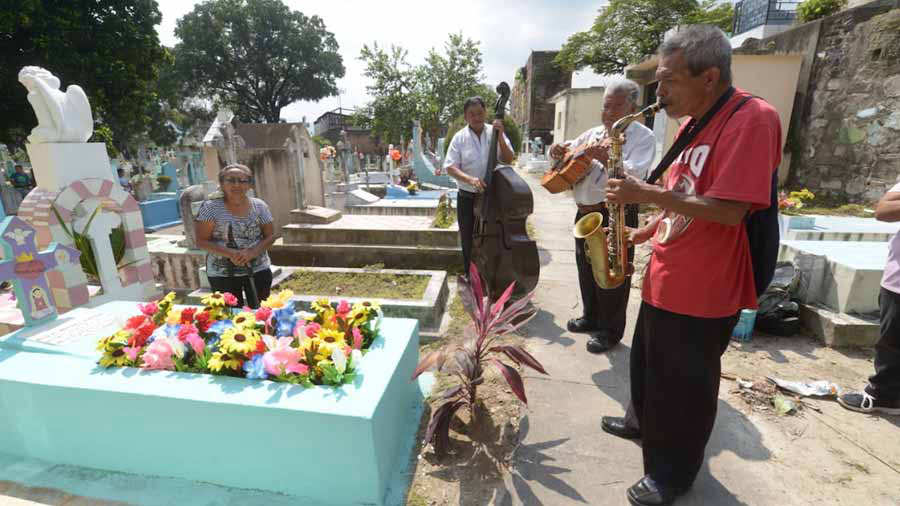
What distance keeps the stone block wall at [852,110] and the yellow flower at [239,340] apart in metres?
8.98

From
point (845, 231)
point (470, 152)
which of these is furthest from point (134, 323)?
point (845, 231)

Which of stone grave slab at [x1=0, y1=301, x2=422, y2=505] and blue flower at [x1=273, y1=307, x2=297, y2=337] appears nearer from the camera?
stone grave slab at [x1=0, y1=301, x2=422, y2=505]

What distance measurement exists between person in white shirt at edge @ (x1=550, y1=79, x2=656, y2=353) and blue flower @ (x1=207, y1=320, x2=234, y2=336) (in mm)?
2297

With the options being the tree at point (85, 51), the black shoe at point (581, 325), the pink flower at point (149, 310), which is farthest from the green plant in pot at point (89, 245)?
the tree at point (85, 51)

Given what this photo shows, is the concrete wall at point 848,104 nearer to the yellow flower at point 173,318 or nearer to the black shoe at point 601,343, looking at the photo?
the black shoe at point 601,343

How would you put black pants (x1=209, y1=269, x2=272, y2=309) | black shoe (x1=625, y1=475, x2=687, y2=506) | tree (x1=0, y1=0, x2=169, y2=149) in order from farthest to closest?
tree (x1=0, y1=0, x2=169, y2=149) → black pants (x1=209, y1=269, x2=272, y2=309) → black shoe (x1=625, y1=475, x2=687, y2=506)

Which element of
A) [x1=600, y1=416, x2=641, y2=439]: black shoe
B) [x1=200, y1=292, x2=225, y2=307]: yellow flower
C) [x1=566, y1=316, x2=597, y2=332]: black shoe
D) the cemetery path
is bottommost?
the cemetery path

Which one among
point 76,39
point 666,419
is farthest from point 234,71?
point 666,419

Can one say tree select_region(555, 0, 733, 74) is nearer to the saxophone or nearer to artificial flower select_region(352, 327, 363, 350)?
the saxophone

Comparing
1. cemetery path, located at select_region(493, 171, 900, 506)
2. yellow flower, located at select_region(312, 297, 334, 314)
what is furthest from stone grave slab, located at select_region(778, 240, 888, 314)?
yellow flower, located at select_region(312, 297, 334, 314)

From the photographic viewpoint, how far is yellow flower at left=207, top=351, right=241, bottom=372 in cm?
184

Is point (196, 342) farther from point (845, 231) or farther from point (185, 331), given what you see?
point (845, 231)

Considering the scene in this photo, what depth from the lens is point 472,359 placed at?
2.05 meters

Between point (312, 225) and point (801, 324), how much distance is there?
554 centimetres
